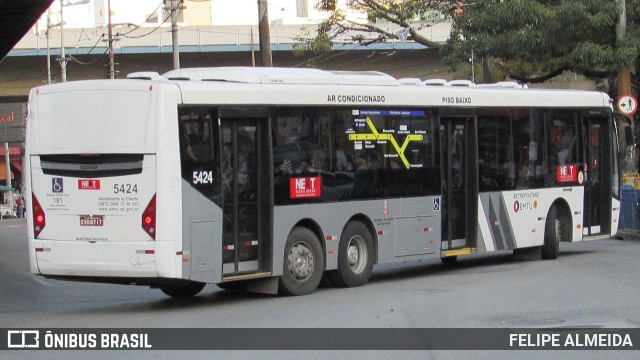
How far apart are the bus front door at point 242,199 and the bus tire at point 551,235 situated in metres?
7.26

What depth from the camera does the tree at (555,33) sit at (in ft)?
92.9

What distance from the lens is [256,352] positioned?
10.5 metres

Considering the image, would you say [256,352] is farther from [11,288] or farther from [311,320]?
[11,288]

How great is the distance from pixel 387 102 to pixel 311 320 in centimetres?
526

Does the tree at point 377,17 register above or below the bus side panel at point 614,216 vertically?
above

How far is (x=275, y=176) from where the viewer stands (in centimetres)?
1508

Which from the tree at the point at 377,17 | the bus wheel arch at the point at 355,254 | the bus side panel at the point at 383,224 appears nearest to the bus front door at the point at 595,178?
the bus side panel at the point at 383,224

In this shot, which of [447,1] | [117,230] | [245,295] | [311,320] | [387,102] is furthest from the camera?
[447,1]

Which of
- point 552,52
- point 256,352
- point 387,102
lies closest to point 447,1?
point 552,52

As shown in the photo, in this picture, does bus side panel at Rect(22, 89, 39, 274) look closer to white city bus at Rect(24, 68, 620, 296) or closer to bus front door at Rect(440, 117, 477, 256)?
white city bus at Rect(24, 68, 620, 296)

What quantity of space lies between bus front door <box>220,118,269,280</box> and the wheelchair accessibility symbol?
202 cm

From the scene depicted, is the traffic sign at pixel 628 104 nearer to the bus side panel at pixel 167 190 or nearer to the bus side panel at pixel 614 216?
the bus side panel at pixel 614 216

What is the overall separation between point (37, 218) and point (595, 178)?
37.8ft

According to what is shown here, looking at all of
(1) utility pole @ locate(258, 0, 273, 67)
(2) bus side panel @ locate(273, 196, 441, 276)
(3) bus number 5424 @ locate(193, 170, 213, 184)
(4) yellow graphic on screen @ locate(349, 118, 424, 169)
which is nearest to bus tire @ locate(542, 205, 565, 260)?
(2) bus side panel @ locate(273, 196, 441, 276)
